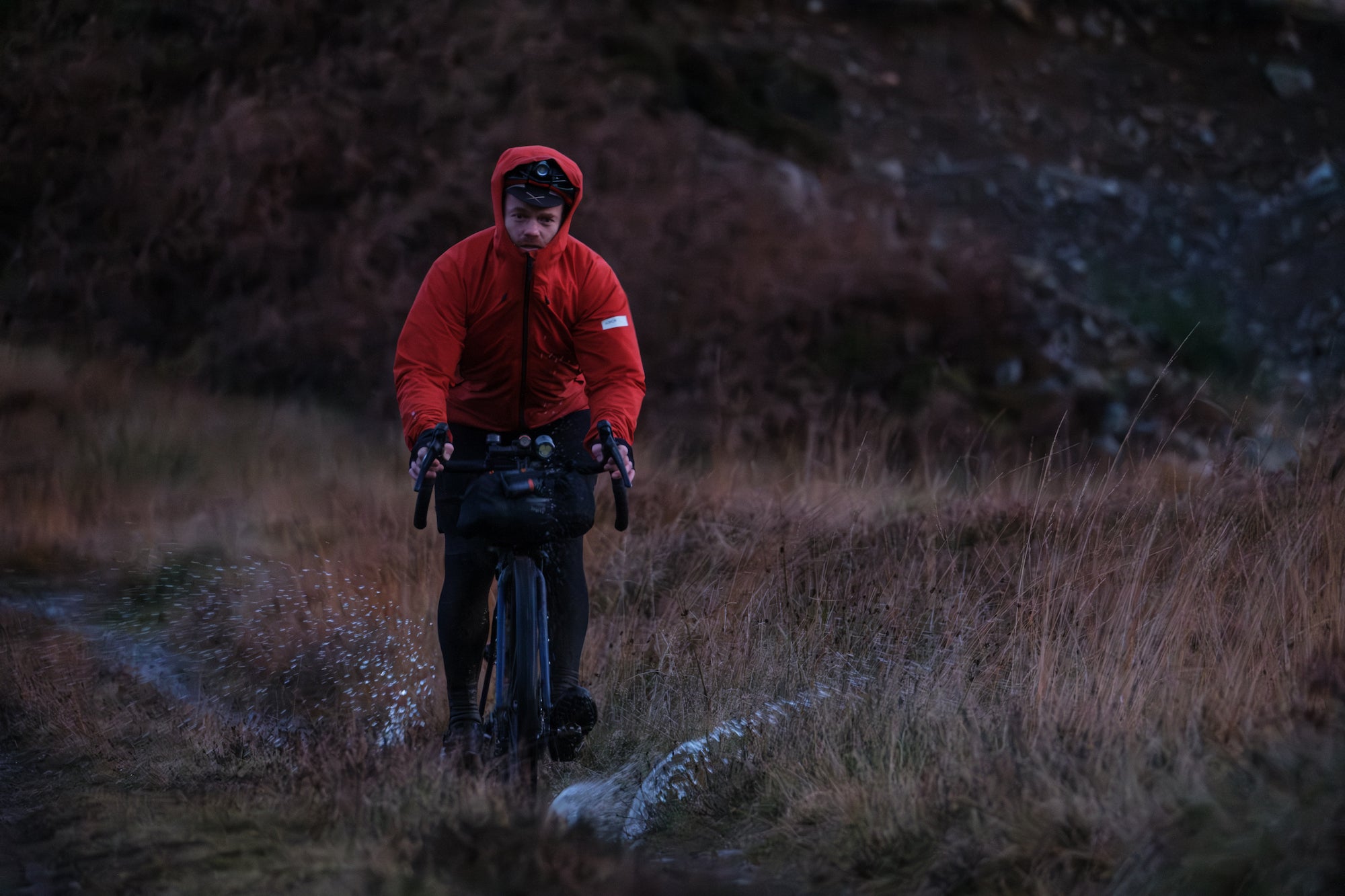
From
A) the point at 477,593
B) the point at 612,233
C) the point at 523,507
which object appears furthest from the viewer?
the point at 612,233

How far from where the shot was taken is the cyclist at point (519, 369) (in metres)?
4.60

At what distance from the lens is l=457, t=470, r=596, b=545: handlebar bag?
4.50 meters

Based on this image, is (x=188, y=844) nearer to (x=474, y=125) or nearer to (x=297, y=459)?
(x=297, y=459)

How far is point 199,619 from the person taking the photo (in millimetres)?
7414

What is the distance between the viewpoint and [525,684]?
4.57 m

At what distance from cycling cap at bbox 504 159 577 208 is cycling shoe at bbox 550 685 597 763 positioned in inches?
60.4

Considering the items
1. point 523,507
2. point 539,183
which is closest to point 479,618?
point 523,507

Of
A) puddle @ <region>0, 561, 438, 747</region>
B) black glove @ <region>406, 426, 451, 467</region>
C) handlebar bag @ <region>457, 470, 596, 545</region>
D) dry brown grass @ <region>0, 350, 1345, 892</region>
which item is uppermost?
black glove @ <region>406, 426, 451, 467</region>

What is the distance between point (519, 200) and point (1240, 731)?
259 cm

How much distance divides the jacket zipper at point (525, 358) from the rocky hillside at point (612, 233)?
23.0 ft

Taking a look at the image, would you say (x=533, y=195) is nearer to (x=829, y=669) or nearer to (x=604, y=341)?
(x=604, y=341)

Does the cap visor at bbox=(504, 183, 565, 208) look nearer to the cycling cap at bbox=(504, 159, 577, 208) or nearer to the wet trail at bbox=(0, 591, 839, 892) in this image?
the cycling cap at bbox=(504, 159, 577, 208)

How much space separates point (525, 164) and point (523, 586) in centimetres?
132

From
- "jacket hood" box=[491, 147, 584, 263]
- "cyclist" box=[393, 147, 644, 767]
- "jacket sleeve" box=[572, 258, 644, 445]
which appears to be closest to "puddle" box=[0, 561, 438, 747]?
"cyclist" box=[393, 147, 644, 767]
